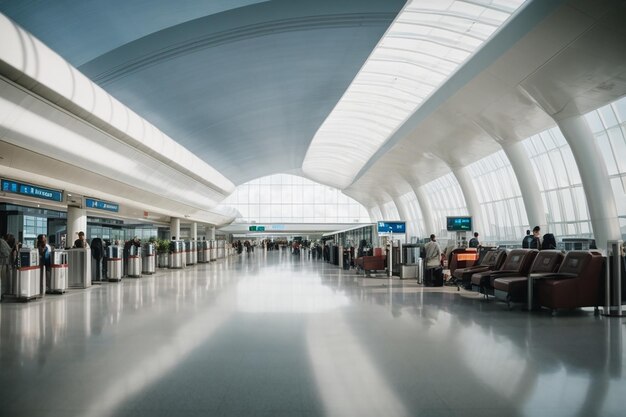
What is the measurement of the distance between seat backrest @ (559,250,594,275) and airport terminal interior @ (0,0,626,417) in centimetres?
5

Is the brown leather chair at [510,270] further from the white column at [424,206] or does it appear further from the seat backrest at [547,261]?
the white column at [424,206]

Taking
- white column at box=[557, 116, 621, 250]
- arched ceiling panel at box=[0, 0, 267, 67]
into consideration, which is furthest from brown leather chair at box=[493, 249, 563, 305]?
white column at box=[557, 116, 621, 250]

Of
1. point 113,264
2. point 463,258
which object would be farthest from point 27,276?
point 463,258

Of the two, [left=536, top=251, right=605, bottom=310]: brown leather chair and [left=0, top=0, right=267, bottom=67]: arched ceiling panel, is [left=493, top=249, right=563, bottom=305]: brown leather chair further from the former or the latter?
[left=0, top=0, right=267, bottom=67]: arched ceiling panel

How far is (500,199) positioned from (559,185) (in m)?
8.19

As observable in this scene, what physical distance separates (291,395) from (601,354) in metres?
3.66

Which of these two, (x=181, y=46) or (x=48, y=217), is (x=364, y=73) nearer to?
(x=181, y=46)

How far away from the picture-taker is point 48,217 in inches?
1237

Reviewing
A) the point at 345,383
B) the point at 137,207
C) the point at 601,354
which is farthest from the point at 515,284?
the point at 137,207

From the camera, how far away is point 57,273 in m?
13.6

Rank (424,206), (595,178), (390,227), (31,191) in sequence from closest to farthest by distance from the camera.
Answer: (31,191) → (595,178) → (390,227) → (424,206)

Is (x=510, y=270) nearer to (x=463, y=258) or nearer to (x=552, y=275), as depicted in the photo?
(x=552, y=275)

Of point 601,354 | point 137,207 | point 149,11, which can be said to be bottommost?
point 601,354

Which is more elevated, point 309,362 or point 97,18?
point 97,18
